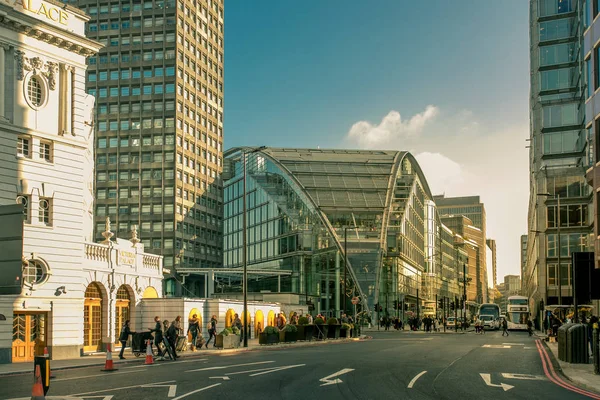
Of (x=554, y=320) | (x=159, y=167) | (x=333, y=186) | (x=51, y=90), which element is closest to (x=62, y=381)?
(x=51, y=90)

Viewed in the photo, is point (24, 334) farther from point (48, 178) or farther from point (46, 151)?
point (46, 151)

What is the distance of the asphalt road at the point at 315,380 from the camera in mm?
17734

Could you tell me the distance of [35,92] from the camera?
A: 1342 inches

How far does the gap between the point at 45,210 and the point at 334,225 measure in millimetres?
65691

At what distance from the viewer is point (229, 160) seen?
454ft

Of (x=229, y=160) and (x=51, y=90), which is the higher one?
(x=229, y=160)

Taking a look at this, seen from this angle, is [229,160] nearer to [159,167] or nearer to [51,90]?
[159,167]

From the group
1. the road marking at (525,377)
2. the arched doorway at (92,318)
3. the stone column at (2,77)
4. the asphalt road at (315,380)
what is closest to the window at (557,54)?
the asphalt road at (315,380)

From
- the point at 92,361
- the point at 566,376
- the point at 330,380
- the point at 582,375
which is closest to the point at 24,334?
the point at 92,361

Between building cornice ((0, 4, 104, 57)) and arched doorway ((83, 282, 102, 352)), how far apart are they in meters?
11.7

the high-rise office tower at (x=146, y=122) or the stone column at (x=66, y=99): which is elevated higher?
the high-rise office tower at (x=146, y=122)

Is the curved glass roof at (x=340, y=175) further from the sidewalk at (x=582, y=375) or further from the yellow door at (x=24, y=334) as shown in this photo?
the sidewalk at (x=582, y=375)

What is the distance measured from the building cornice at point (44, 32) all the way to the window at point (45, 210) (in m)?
7.31

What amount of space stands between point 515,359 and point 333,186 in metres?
71.0
